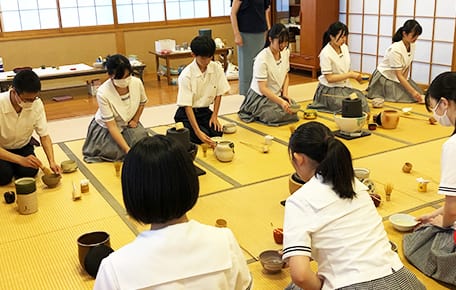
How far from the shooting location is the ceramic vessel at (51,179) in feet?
11.2

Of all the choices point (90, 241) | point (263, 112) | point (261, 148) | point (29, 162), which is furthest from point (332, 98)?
point (90, 241)

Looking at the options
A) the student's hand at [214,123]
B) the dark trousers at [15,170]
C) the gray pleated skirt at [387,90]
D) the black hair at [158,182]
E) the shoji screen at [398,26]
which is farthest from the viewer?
the shoji screen at [398,26]

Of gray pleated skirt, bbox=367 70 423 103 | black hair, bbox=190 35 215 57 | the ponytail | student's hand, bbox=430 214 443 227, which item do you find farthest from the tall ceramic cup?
gray pleated skirt, bbox=367 70 423 103

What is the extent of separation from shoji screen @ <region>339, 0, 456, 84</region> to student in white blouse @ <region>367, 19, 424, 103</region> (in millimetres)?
849

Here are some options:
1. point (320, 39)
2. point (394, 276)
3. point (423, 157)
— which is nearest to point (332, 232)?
point (394, 276)

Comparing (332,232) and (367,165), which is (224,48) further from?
(332,232)

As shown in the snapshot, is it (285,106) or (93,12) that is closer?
(285,106)

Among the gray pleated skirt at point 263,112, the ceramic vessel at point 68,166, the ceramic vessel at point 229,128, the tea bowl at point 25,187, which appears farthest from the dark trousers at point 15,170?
the gray pleated skirt at point 263,112

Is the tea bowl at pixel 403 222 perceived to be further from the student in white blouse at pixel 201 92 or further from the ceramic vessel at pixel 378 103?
the ceramic vessel at pixel 378 103

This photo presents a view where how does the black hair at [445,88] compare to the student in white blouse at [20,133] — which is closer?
the black hair at [445,88]

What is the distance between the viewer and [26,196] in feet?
9.84

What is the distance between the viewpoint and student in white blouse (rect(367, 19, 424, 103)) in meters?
5.34

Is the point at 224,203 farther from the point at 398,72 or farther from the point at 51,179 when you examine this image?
the point at 398,72

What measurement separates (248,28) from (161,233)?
4.76 metres
